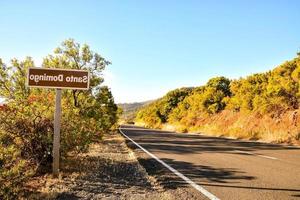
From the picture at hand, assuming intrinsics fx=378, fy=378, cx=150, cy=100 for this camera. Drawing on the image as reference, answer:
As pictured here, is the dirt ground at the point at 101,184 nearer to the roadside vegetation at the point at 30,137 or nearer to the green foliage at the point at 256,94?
the roadside vegetation at the point at 30,137

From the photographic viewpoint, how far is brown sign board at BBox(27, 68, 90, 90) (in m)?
9.33

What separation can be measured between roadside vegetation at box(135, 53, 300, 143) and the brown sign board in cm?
1799

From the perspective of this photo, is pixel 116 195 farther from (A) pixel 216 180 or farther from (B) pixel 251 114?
(B) pixel 251 114

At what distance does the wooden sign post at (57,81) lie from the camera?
30.3 ft

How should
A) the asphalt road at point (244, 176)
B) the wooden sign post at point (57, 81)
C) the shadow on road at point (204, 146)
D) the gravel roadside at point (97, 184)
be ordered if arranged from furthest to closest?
the shadow on road at point (204, 146) → the wooden sign post at point (57, 81) → the asphalt road at point (244, 176) → the gravel roadside at point (97, 184)

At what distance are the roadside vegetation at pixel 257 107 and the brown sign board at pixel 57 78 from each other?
59.0 feet

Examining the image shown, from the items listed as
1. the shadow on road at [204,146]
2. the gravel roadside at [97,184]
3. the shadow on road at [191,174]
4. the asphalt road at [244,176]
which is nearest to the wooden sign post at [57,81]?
the gravel roadside at [97,184]

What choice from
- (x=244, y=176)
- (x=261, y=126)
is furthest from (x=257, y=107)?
(x=244, y=176)

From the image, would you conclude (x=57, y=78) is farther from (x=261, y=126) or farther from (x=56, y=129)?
(x=261, y=126)

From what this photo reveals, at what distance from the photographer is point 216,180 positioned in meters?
9.24

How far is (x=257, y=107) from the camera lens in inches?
1374

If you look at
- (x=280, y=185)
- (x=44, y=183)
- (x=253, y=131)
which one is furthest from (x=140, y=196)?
(x=253, y=131)

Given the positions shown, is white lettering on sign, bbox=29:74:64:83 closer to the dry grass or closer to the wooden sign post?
the wooden sign post

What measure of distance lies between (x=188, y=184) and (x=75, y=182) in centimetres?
261
